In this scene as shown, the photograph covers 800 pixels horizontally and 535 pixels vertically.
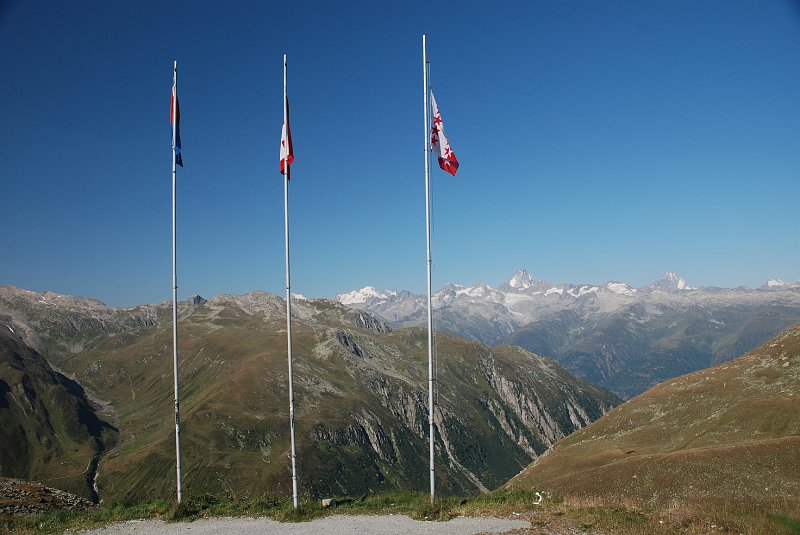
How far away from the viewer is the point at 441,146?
26453 mm

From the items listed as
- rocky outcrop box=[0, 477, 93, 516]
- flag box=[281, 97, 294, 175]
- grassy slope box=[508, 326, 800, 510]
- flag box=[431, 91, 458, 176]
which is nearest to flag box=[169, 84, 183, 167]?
flag box=[281, 97, 294, 175]

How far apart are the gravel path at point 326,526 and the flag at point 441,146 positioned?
656 inches

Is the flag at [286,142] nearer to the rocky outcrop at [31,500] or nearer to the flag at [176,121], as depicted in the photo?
the flag at [176,121]

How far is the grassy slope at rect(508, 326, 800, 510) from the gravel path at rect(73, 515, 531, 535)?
1278 centimetres

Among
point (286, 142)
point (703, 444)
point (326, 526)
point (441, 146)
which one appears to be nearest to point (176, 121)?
point (286, 142)

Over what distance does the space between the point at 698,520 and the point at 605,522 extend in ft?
13.3

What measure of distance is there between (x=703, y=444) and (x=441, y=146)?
214 feet

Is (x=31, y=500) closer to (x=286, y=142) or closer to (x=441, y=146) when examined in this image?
(x=286, y=142)

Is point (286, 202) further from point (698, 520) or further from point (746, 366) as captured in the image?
point (746, 366)

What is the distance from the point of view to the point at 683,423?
275 feet

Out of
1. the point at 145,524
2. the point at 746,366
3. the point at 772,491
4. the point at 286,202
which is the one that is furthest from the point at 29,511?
the point at 746,366

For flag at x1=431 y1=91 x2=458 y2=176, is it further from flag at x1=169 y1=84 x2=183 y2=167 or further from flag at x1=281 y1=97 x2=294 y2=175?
flag at x1=169 y1=84 x2=183 y2=167

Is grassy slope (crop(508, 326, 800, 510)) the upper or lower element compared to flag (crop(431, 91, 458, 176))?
lower

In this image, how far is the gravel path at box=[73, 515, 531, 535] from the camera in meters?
22.3
